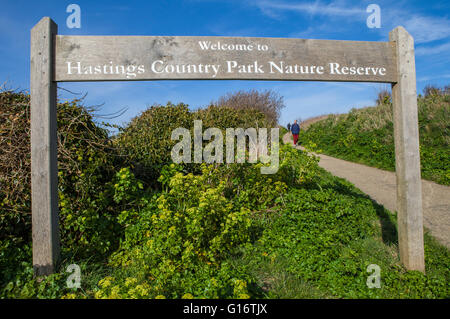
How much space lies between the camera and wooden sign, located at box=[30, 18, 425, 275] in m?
2.99

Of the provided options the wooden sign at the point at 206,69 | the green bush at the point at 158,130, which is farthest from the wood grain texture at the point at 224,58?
the green bush at the point at 158,130

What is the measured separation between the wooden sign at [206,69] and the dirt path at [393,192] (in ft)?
6.63

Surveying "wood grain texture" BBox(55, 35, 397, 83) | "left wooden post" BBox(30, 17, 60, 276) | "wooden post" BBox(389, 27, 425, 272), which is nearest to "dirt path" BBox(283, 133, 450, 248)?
"wooden post" BBox(389, 27, 425, 272)

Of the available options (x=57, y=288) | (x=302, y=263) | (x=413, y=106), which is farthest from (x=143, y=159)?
(x=413, y=106)

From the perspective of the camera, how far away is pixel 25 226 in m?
3.70

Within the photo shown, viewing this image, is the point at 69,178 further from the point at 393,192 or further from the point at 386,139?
the point at 386,139

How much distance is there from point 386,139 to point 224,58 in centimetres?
1039

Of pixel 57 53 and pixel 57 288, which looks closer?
pixel 57 288

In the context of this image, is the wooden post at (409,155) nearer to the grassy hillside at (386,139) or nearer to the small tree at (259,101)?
the grassy hillside at (386,139)

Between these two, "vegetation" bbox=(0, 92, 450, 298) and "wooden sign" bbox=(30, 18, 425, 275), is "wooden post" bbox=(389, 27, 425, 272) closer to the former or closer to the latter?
"wooden sign" bbox=(30, 18, 425, 275)

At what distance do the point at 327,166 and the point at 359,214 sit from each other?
578 cm

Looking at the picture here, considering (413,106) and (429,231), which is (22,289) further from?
(429,231)

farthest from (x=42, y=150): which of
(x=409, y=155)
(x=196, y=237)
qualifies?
(x=409, y=155)

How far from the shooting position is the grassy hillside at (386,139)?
8.58 m
